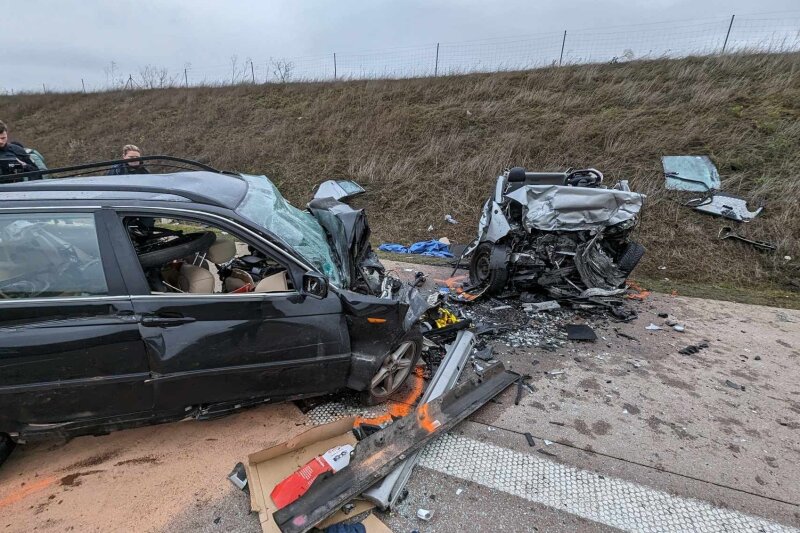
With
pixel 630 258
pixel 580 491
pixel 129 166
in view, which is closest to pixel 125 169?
pixel 129 166

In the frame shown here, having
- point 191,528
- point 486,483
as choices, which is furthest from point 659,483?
point 191,528

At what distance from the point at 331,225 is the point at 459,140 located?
890 centimetres

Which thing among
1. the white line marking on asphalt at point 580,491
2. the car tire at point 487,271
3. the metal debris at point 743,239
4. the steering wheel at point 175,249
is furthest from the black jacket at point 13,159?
the metal debris at point 743,239

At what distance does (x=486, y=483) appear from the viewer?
7.61 feet

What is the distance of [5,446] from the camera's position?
7.43 ft

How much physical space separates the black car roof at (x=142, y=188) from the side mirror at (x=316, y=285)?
2.15ft

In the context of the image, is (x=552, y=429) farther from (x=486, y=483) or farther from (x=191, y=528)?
(x=191, y=528)

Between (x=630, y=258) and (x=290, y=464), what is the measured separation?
4.88 meters

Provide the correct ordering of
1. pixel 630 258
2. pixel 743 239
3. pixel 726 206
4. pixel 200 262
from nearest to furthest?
pixel 200 262
pixel 630 258
pixel 743 239
pixel 726 206

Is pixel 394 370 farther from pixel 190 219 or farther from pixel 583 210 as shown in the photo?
pixel 583 210

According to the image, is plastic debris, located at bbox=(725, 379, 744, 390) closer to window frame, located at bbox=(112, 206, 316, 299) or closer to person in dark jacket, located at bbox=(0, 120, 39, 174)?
window frame, located at bbox=(112, 206, 316, 299)

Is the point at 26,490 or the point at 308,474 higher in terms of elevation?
the point at 308,474

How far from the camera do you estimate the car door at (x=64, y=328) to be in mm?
2049

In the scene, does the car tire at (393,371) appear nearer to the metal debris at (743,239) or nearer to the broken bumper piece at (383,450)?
the broken bumper piece at (383,450)
